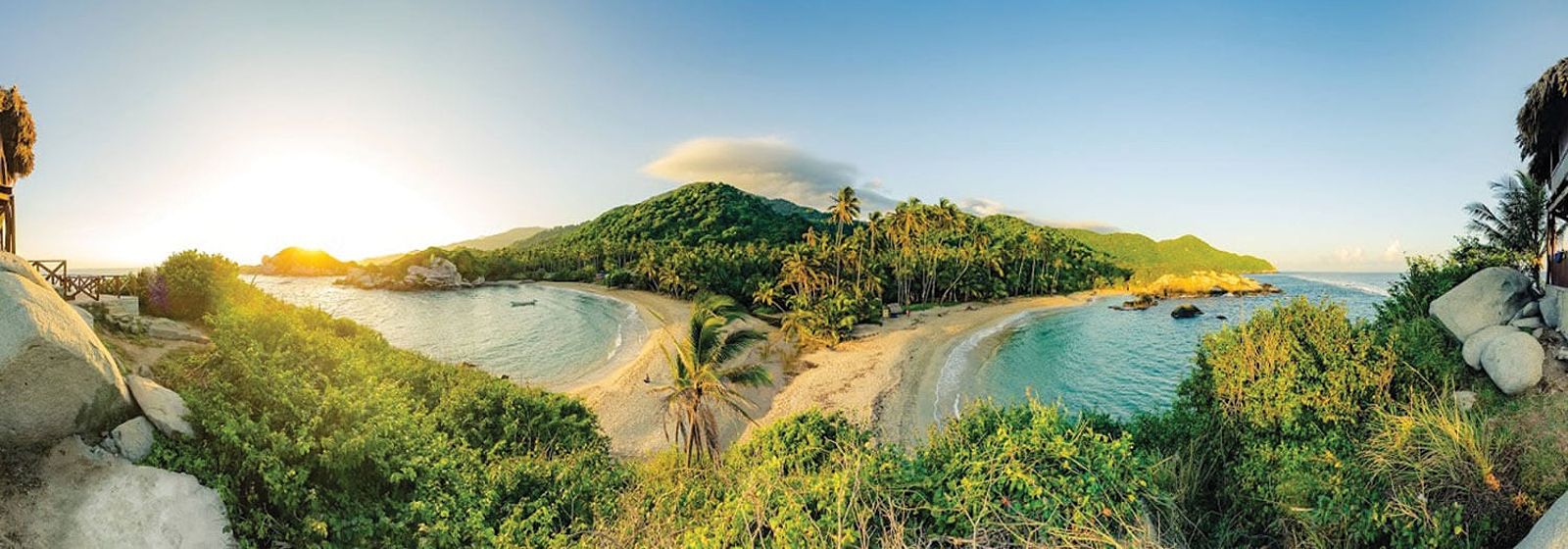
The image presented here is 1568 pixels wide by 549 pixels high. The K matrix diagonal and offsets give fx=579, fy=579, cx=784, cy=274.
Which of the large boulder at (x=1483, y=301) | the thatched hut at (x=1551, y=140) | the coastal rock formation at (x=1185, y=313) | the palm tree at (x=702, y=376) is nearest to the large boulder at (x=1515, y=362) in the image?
the large boulder at (x=1483, y=301)

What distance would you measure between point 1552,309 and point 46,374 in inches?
754

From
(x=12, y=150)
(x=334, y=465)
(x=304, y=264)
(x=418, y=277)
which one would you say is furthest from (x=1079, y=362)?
(x=304, y=264)

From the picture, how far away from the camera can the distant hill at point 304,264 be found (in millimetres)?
89250

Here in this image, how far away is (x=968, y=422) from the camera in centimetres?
736

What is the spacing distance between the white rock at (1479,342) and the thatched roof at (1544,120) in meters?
4.83

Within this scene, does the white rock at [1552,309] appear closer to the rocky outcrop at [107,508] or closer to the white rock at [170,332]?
the rocky outcrop at [107,508]

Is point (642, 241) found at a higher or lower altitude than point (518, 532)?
higher

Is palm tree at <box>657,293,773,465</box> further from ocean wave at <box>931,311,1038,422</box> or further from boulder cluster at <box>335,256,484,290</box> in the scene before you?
boulder cluster at <box>335,256,484,290</box>

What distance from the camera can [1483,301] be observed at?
31.2ft

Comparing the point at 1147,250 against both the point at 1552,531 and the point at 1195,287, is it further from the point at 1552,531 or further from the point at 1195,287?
the point at 1552,531

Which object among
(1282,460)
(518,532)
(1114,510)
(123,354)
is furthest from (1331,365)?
(123,354)

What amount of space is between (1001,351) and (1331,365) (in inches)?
917

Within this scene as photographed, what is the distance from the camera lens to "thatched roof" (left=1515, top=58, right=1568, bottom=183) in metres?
10.6

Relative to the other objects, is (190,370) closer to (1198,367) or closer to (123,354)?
(123,354)
